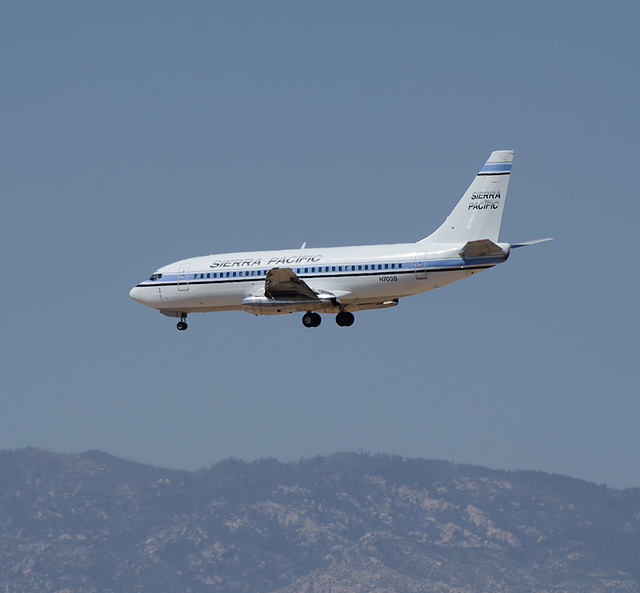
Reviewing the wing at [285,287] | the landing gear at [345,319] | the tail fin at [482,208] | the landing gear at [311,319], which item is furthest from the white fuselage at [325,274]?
the tail fin at [482,208]

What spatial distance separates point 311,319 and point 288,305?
356 centimetres

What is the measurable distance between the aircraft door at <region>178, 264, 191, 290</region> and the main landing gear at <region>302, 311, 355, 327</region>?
782 cm

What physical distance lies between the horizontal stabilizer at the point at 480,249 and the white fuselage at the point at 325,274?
0.94ft

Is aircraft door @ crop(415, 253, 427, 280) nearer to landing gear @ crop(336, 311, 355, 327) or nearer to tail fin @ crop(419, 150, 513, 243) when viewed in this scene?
tail fin @ crop(419, 150, 513, 243)

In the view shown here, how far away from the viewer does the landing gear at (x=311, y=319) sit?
81.5 m

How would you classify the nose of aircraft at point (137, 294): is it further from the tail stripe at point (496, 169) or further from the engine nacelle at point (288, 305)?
the tail stripe at point (496, 169)

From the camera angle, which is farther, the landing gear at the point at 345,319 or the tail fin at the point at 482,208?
the landing gear at the point at 345,319

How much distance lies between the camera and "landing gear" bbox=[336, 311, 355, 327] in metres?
81.4

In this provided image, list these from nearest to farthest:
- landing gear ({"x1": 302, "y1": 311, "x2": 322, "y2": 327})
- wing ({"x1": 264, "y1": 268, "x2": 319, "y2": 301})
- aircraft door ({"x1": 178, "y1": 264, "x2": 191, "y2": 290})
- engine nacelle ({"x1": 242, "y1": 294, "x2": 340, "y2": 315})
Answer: wing ({"x1": 264, "y1": 268, "x2": 319, "y2": 301})
engine nacelle ({"x1": 242, "y1": 294, "x2": 340, "y2": 315})
landing gear ({"x1": 302, "y1": 311, "x2": 322, "y2": 327})
aircraft door ({"x1": 178, "y1": 264, "x2": 191, "y2": 290})

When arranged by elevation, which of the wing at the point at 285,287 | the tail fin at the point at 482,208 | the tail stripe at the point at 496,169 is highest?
the tail stripe at the point at 496,169

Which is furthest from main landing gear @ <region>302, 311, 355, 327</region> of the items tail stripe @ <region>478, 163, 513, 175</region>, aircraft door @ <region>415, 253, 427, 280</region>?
tail stripe @ <region>478, 163, 513, 175</region>

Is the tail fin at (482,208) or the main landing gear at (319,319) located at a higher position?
the tail fin at (482,208)

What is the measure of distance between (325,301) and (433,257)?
7.06 m

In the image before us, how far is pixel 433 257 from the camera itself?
7519 centimetres
